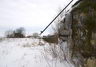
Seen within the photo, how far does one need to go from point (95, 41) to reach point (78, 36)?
62cm

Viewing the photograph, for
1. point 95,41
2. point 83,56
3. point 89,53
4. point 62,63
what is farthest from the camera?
point 62,63

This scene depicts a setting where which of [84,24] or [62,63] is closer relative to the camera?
[84,24]

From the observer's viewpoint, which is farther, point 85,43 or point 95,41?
point 85,43

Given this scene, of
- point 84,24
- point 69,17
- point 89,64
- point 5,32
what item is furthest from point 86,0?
point 5,32

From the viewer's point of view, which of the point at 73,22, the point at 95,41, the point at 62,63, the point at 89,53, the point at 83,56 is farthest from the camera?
the point at 62,63

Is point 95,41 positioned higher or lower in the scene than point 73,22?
lower

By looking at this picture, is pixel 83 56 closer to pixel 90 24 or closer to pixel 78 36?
pixel 78 36

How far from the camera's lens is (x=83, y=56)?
3.28 meters

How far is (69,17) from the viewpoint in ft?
12.7

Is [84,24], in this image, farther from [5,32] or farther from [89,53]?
[5,32]

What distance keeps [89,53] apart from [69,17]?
1.22m

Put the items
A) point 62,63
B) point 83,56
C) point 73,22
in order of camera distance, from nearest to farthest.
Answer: point 83,56
point 73,22
point 62,63

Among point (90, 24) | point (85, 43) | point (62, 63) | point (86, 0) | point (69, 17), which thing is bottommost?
point (62, 63)

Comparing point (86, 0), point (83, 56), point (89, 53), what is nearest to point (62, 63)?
point (83, 56)
